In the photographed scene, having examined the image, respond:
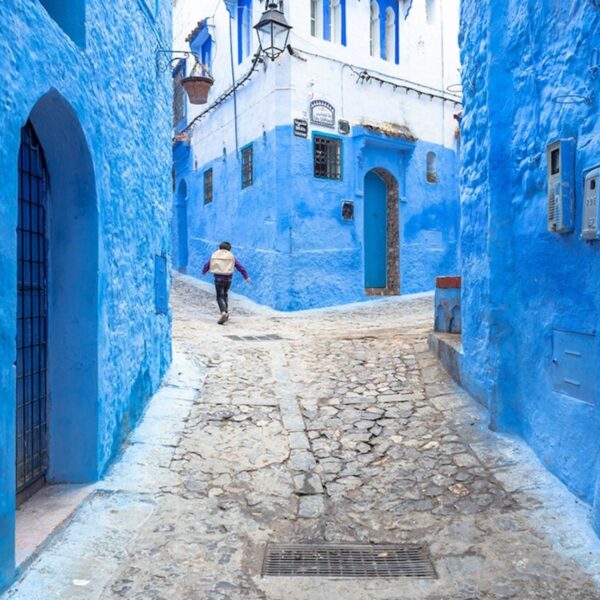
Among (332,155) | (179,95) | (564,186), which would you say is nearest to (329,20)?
(332,155)

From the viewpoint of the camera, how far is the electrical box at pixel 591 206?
340 cm

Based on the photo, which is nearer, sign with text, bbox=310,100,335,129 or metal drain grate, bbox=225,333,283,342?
metal drain grate, bbox=225,333,283,342

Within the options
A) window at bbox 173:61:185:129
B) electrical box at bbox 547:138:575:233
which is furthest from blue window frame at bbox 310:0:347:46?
electrical box at bbox 547:138:575:233

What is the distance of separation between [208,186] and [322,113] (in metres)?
4.68

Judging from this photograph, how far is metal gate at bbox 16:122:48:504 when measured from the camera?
3537 mm

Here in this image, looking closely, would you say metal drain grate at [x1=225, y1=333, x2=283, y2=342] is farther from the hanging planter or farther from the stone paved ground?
the hanging planter

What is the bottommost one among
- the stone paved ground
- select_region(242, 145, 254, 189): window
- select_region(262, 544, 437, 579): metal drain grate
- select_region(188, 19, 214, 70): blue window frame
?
select_region(262, 544, 437, 579): metal drain grate

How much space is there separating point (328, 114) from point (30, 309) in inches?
398

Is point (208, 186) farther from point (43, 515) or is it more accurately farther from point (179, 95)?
point (43, 515)

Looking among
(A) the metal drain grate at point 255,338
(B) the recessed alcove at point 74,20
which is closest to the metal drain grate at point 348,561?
(B) the recessed alcove at point 74,20

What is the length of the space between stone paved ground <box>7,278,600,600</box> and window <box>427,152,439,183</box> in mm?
9398

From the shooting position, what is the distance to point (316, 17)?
12859 mm

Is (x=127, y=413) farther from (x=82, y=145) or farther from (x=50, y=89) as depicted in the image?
(x=50, y=89)

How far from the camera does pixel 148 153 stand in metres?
5.64
